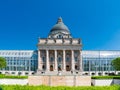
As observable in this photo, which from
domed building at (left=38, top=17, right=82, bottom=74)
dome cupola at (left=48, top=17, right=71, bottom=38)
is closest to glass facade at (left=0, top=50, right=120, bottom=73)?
domed building at (left=38, top=17, right=82, bottom=74)

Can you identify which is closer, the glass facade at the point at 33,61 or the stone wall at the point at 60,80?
the stone wall at the point at 60,80

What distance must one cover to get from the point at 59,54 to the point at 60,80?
33.0 metres

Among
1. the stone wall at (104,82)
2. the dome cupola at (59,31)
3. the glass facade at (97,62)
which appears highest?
the dome cupola at (59,31)

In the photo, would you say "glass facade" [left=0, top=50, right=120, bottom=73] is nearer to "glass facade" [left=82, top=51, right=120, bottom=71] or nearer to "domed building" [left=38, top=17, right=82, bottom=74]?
"glass facade" [left=82, top=51, right=120, bottom=71]

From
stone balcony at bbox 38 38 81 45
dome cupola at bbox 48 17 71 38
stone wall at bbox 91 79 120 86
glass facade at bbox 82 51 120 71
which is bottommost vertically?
stone wall at bbox 91 79 120 86

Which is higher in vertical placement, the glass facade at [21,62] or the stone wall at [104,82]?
the glass facade at [21,62]

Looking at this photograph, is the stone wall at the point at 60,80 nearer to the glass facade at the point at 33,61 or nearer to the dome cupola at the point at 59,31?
the glass facade at the point at 33,61

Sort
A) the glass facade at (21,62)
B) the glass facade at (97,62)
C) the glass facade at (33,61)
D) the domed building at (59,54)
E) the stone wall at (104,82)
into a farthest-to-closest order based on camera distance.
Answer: the glass facade at (97,62)
the glass facade at (33,61)
the glass facade at (21,62)
the domed building at (59,54)
the stone wall at (104,82)

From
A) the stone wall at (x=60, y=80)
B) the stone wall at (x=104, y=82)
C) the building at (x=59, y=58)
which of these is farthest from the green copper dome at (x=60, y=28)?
the stone wall at (x=104, y=82)

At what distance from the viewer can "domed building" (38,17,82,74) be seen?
75812 millimetres

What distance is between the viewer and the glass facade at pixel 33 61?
267 feet

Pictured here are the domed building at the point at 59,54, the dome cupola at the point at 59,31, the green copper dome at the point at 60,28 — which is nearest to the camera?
the domed building at the point at 59,54

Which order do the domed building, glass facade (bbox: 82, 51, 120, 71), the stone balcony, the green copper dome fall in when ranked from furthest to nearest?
1. the green copper dome
2. glass facade (bbox: 82, 51, 120, 71)
3. the stone balcony
4. the domed building

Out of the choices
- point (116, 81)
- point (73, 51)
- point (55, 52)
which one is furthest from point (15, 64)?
point (116, 81)
